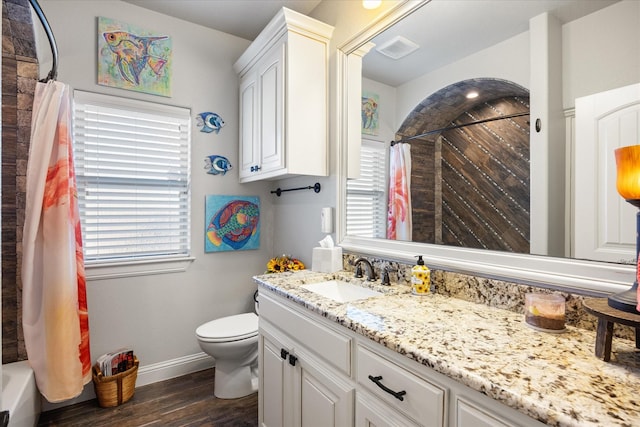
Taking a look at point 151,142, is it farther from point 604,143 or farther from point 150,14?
point 604,143

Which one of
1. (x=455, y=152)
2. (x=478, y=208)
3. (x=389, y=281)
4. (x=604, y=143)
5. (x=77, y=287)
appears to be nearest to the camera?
(x=604, y=143)

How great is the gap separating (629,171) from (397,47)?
1.32m

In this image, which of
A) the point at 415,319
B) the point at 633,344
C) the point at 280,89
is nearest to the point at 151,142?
the point at 280,89

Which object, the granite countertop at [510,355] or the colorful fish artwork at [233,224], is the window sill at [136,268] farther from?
the granite countertop at [510,355]

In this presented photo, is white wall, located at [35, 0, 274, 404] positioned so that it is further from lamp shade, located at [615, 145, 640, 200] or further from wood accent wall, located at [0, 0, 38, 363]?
lamp shade, located at [615, 145, 640, 200]

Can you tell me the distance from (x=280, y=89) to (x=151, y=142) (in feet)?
3.67

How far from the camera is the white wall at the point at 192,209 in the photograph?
2254 mm

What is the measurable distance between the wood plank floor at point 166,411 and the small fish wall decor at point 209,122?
2011mm

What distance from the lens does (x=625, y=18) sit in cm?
102

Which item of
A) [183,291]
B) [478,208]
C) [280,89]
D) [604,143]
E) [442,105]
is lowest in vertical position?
[183,291]

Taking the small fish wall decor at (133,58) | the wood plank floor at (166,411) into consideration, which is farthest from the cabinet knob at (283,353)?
the small fish wall decor at (133,58)

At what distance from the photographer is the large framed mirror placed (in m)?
1.08

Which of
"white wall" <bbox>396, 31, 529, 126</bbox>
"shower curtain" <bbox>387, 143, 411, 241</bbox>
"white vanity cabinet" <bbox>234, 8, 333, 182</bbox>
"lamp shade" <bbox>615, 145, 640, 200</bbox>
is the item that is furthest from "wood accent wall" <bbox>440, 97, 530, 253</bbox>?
"white vanity cabinet" <bbox>234, 8, 333, 182</bbox>

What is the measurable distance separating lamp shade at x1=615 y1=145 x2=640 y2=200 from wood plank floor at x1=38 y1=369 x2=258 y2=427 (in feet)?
7.06
